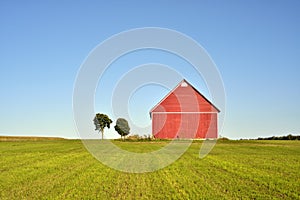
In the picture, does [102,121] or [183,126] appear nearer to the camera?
[183,126]

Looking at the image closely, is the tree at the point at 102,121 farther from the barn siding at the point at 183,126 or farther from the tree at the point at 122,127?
the barn siding at the point at 183,126

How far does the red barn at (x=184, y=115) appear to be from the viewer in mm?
50281

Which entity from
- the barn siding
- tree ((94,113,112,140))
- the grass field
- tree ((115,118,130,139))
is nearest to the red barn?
the barn siding

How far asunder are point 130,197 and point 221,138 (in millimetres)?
42283

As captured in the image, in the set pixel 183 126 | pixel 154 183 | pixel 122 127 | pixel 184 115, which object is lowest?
pixel 154 183

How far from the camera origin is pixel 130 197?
9.85 meters

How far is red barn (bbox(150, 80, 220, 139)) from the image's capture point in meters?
50.3

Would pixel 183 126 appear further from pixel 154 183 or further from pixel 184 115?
pixel 154 183

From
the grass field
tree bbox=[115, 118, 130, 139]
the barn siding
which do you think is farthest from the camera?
tree bbox=[115, 118, 130, 139]

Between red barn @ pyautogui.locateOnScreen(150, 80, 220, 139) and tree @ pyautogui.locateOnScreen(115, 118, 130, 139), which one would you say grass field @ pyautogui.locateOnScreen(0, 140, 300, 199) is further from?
tree @ pyautogui.locateOnScreen(115, 118, 130, 139)

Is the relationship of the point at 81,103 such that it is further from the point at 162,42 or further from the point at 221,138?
the point at 221,138

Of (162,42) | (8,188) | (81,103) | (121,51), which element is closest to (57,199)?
(8,188)

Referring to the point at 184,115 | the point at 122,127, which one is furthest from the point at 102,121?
the point at 184,115

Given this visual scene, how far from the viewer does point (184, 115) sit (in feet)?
167
